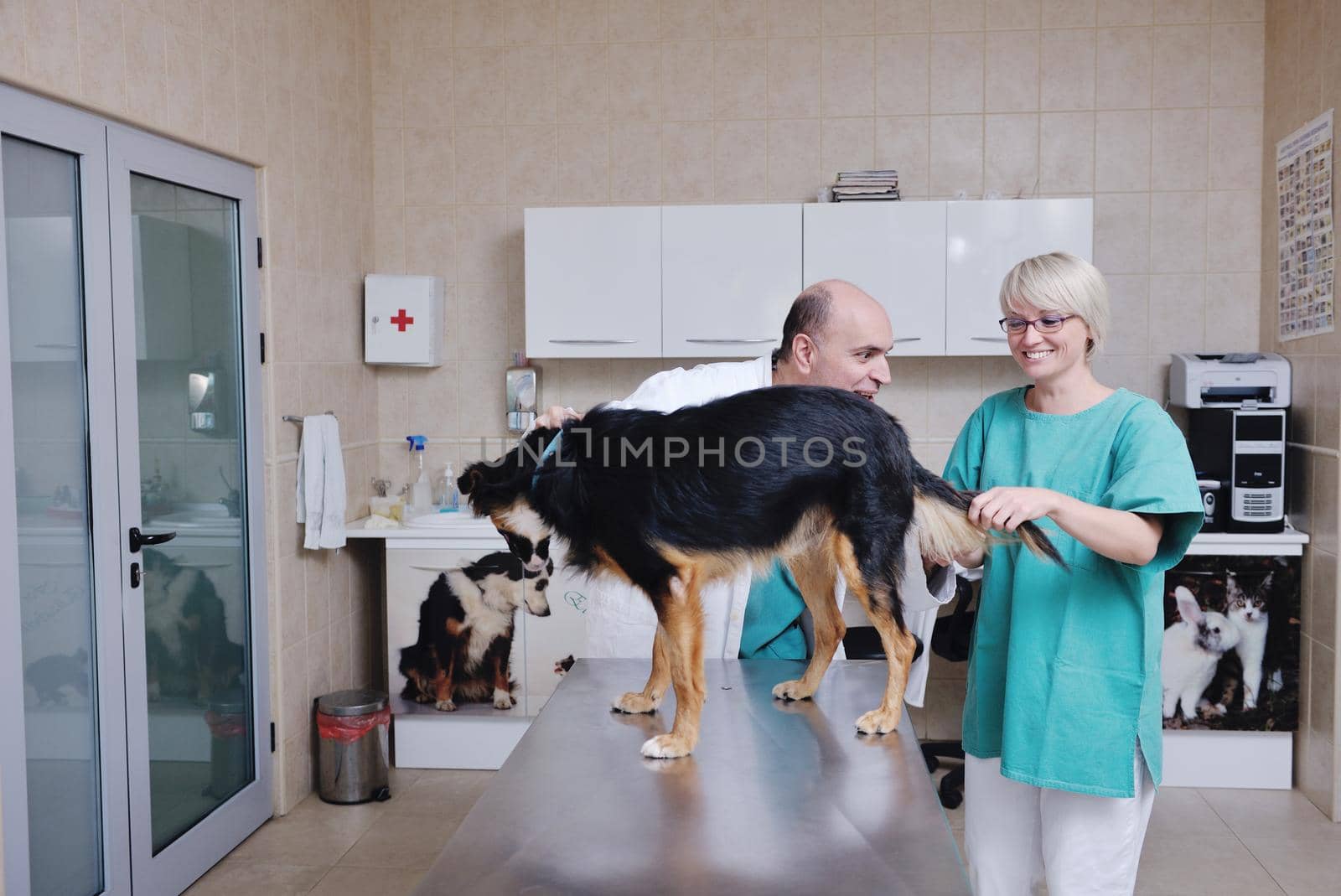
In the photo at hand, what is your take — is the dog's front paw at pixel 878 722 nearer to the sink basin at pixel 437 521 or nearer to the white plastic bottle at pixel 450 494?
the sink basin at pixel 437 521

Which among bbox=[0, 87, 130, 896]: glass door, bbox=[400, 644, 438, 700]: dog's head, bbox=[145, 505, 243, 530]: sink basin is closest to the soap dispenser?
bbox=[400, 644, 438, 700]: dog's head

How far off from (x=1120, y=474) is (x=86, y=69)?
8.49 ft

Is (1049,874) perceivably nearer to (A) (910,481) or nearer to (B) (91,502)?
(A) (910,481)

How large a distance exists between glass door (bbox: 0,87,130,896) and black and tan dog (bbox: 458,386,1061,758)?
1.59m

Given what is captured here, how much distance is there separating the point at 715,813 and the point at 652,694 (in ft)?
1.33

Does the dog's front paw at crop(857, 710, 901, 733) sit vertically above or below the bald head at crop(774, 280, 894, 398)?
below

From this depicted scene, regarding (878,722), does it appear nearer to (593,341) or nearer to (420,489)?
(593,341)

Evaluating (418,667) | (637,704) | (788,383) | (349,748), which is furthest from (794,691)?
(418,667)

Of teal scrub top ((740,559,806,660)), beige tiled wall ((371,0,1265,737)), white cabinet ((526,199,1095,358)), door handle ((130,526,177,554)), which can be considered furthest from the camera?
beige tiled wall ((371,0,1265,737))

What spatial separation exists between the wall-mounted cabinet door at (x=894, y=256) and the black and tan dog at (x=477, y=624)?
1.63m

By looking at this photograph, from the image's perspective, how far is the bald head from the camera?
5.58 feet

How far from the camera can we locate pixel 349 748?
3.76 meters

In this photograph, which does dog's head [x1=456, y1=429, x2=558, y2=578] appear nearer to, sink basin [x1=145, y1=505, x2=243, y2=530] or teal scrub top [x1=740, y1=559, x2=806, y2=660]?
teal scrub top [x1=740, y1=559, x2=806, y2=660]

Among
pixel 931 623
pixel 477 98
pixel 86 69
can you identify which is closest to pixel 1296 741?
pixel 931 623
